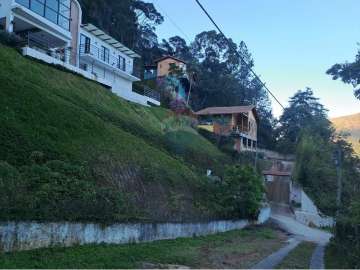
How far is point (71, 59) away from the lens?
3356cm

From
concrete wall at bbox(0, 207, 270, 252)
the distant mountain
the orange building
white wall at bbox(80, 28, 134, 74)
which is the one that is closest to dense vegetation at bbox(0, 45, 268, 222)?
concrete wall at bbox(0, 207, 270, 252)

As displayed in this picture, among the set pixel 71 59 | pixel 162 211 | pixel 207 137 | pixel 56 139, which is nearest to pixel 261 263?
pixel 162 211

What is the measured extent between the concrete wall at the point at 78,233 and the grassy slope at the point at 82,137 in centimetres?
65

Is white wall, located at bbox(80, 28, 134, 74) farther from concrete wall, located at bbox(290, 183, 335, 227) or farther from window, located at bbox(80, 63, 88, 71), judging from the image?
concrete wall, located at bbox(290, 183, 335, 227)

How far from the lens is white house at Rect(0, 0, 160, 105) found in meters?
27.4

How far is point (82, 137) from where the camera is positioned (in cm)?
1720

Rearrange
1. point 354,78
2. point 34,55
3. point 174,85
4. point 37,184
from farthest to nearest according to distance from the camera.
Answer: point 174,85
point 34,55
point 354,78
point 37,184

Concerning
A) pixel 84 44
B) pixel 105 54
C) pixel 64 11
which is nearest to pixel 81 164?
pixel 64 11

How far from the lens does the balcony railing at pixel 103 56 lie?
3700cm

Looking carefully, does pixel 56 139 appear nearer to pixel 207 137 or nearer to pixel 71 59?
pixel 71 59

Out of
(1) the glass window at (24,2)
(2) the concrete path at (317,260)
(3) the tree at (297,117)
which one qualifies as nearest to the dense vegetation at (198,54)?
(3) the tree at (297,117)

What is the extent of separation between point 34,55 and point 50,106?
9295 mm

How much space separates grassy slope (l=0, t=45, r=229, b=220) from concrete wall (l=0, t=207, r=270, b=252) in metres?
0.65

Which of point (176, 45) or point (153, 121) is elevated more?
Answer: point (176, 45)
